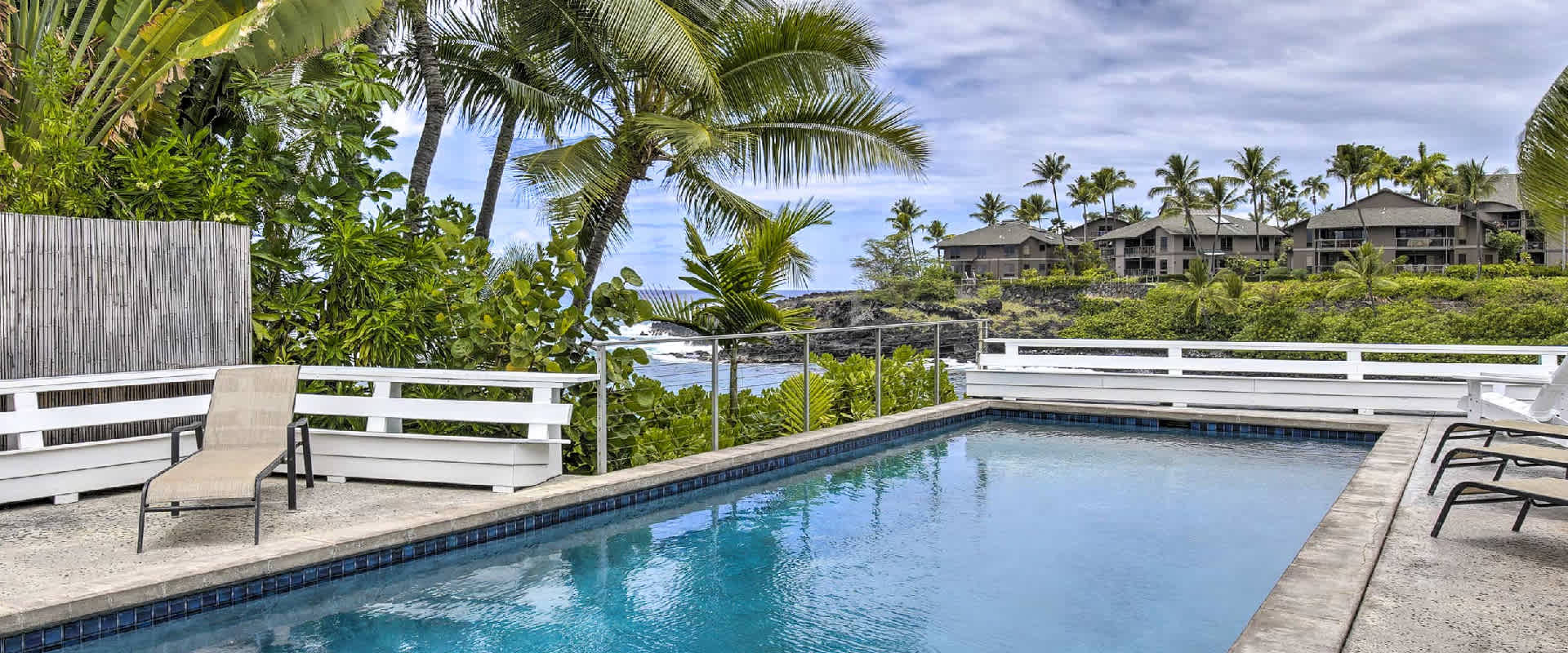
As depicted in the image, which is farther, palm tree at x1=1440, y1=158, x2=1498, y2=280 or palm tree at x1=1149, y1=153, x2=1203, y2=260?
palm tree at x1=1149, y1=153, x2=1203, y2=260

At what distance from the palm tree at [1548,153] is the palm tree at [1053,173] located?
72219 mm

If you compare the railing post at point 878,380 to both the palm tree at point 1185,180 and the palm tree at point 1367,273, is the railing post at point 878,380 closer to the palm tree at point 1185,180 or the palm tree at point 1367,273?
the palm tree at point 1367,273

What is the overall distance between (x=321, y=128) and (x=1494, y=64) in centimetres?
3935

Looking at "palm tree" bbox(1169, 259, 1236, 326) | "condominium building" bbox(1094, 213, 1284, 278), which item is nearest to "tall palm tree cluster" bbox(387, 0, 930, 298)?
"palm tree" bbox(1169, 259, 1236, 326)

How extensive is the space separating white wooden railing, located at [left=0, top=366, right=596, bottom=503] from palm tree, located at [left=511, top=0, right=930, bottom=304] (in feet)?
16.3

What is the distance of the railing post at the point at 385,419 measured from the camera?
19.2 feet

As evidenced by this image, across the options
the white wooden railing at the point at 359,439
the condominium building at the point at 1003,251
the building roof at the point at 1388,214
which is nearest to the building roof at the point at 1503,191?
the building roof at the point at 1388,214

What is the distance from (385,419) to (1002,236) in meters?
68.1

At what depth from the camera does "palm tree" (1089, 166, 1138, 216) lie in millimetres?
74875

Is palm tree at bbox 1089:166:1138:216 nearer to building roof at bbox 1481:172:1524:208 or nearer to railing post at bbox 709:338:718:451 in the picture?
building roof at bbox 1481:172:1524:208

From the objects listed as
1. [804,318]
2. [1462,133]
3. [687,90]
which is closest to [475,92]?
[687,90]

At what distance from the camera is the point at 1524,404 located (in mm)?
6863

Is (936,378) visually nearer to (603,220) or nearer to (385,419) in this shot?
(603,220)

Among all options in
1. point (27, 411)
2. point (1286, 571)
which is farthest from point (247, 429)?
point (1286, 571)
